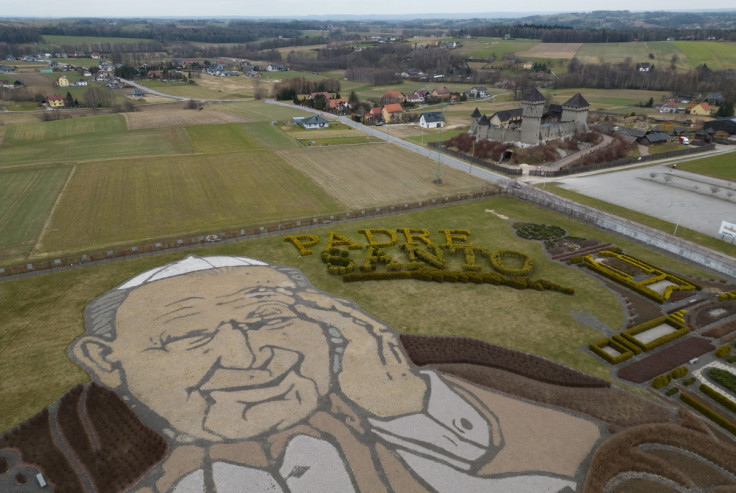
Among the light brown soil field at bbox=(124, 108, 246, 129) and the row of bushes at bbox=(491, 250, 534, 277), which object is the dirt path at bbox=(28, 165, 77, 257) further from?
the row of bushes at bbox=(491, 250, 534, 277)

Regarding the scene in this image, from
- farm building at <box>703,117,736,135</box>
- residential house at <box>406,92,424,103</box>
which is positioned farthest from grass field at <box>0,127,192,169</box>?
farm building at <box>703,117,736,135</box>

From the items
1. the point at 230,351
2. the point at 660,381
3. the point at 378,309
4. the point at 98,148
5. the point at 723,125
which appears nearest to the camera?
the point at 660,381

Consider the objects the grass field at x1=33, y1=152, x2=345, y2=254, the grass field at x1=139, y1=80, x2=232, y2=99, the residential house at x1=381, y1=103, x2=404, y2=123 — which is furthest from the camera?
the grass field at x1=139, y1=80, x2=232, y2=99

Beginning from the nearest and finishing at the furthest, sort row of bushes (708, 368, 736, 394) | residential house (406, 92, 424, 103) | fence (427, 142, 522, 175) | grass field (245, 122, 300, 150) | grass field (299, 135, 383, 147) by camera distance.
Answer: row of bushes (708, 368, 736, 394)
fence (427, 142, 522, 175)
grass field (245, 122, 300, 150)
grass field (299, 135, 383, 147)
residential house (406, 92, 424, 103)

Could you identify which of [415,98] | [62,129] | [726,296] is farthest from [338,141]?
[726,296]

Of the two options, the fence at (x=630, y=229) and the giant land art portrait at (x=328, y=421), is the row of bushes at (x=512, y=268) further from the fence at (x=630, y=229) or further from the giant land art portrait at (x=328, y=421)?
the fence at (x=630, y=229)

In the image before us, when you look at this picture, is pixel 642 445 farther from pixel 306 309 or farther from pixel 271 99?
pixel 271 99

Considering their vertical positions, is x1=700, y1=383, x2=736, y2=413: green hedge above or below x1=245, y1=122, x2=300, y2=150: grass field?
below

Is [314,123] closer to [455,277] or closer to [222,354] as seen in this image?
[455,277]
